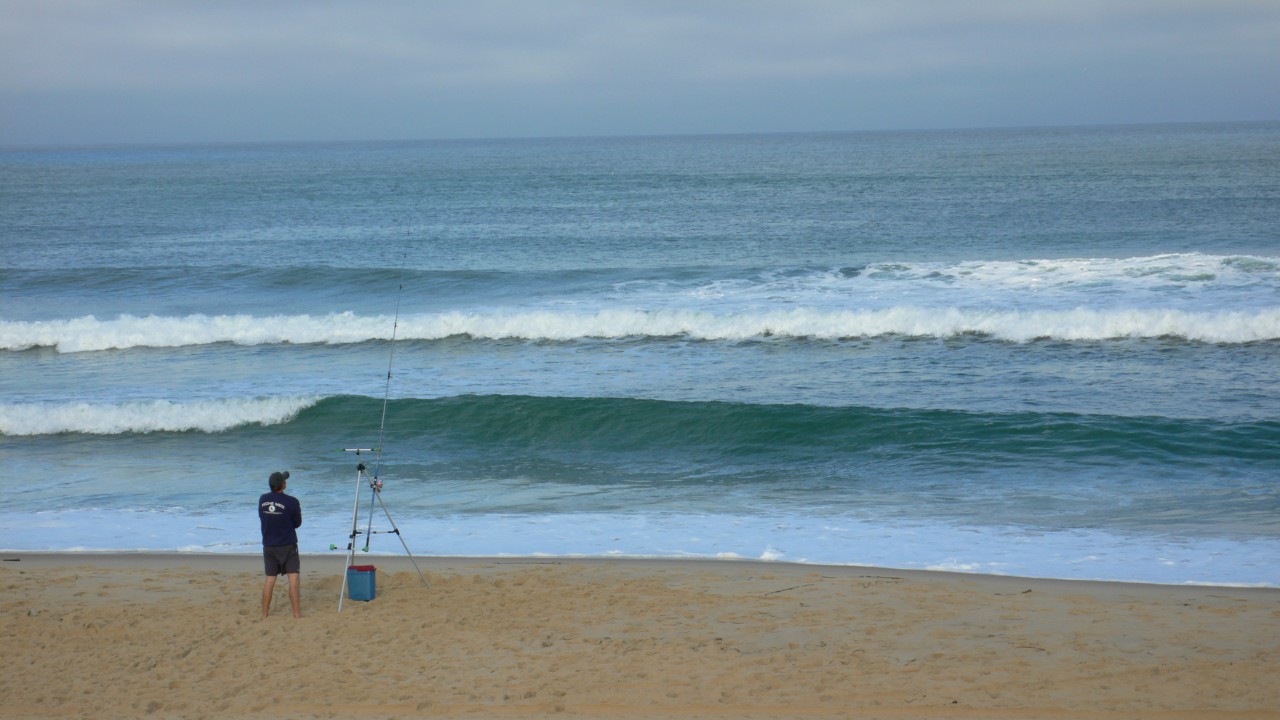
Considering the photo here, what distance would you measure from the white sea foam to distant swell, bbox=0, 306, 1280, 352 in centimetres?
540

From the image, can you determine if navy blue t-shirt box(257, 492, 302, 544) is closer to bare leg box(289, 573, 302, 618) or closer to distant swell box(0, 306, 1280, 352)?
bare leg box(289, 573, 302, 618)

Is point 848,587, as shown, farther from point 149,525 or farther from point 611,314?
point 611,314

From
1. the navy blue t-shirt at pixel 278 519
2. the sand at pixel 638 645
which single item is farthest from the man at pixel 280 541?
the sand at pixel 638 645

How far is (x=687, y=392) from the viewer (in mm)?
16016

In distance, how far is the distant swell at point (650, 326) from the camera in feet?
60.3

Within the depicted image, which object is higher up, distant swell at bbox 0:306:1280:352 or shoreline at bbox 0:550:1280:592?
distant swell at bbox 0:306:1280:352

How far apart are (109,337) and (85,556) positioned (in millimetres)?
13373

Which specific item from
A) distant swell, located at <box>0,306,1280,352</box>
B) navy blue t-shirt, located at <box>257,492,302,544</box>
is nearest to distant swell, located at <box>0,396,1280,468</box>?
distant swell, located at <box>0,306,1280,352</box>

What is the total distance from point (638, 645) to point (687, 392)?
9262mm

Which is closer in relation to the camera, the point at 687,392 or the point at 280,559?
the point at 280,559

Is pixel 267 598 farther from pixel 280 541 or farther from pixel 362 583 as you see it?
pixel 362 583

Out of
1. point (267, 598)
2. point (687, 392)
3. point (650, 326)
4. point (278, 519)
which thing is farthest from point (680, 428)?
point (267, 598)

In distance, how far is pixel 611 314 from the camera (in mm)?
21281

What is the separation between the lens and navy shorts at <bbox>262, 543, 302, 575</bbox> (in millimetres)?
7617
